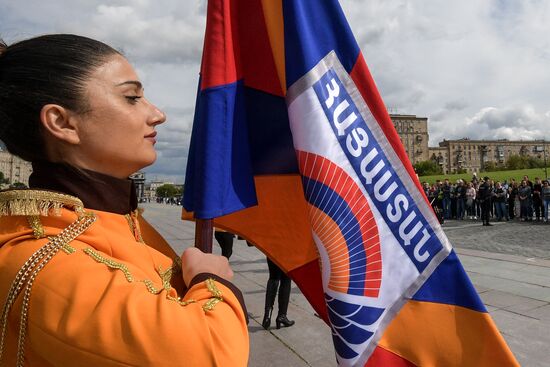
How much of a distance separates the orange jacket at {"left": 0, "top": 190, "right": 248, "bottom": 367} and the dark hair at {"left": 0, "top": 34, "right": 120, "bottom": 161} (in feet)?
0.75

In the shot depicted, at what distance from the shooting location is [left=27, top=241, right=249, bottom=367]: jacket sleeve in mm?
788

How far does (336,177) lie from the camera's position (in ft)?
5.25

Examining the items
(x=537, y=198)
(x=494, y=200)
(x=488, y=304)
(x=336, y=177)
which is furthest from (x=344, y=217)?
(x=494, y=200)

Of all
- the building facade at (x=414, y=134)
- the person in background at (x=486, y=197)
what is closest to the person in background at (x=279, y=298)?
the person in background at (x=486, y=197)

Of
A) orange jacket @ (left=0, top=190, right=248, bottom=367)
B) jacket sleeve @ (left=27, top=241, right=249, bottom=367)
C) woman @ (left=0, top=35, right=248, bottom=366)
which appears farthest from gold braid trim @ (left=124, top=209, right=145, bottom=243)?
jacket sleeve @ (left=27, top=241, right=249, bottom=367)

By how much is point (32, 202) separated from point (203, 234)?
520mm

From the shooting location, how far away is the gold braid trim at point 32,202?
956 millimetres

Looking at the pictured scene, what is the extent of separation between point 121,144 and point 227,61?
617 mm

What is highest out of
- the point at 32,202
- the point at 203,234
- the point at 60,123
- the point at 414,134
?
the point at 414,134

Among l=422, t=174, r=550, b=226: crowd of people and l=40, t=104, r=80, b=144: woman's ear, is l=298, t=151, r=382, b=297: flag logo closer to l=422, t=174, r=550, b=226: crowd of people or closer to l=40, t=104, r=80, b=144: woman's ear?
l=40, t=104, r=80, b=144: woman's ear

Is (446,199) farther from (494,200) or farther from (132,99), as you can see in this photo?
(132,99)

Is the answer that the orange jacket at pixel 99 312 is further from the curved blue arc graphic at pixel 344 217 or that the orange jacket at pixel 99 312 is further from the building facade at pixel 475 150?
the building facade at pixel 475 150

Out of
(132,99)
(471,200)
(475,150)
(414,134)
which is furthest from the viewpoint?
(475,150)

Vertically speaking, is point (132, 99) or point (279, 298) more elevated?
point (132, 99)
